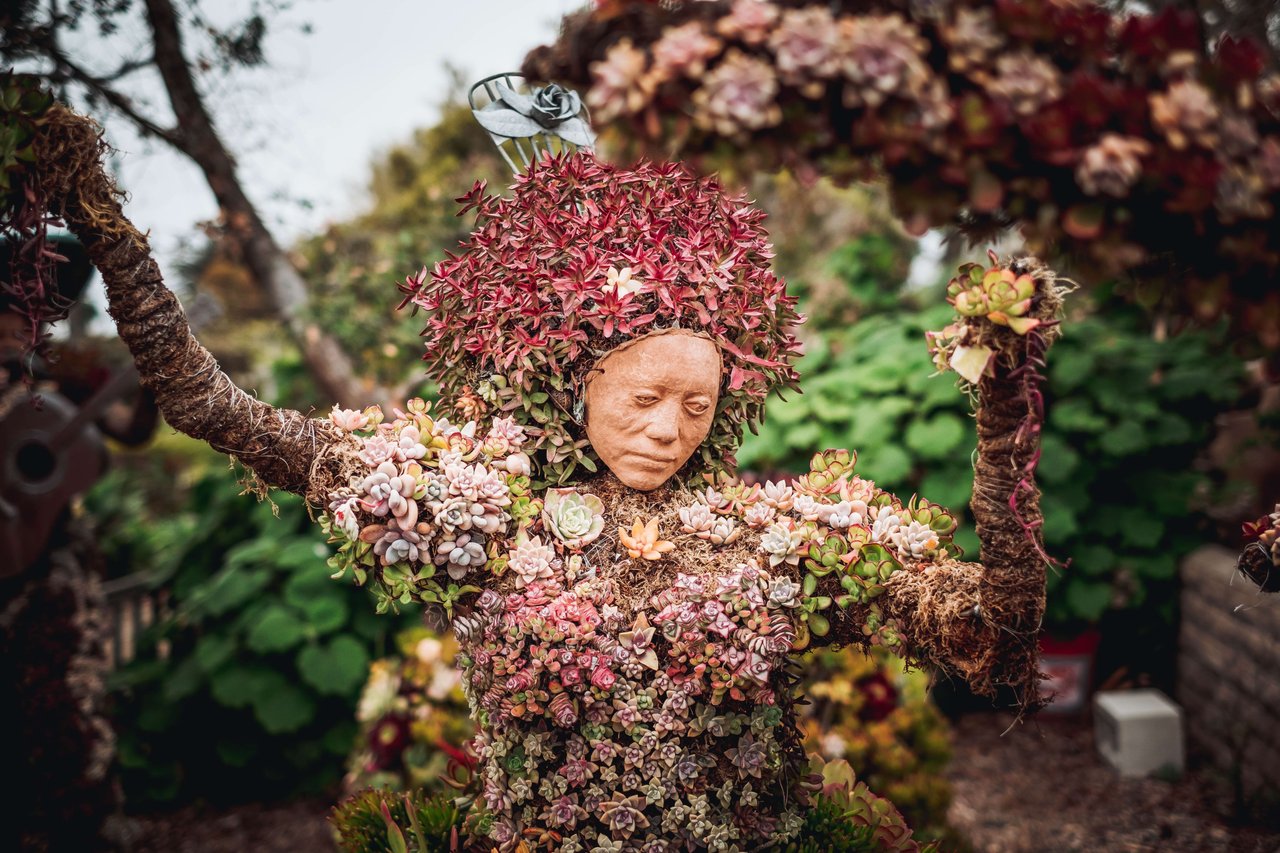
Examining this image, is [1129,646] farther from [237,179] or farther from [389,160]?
[389,160]

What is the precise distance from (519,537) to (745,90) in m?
1.13

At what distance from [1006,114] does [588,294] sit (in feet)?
3.22

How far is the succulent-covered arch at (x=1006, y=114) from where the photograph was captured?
947 mm

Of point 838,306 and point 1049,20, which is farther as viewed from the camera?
point 838,306

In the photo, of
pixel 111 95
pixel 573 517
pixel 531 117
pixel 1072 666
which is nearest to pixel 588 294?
pixel 573 517

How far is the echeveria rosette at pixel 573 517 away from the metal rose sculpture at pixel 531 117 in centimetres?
85

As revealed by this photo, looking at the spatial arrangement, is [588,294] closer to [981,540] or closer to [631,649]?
[631,649]

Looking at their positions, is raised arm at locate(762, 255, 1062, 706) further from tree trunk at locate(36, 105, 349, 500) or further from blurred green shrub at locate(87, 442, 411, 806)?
blurred green shrub at locate(87, 442, 411, 806)

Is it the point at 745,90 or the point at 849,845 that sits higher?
the point at 745,90

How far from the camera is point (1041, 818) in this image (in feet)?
12.0

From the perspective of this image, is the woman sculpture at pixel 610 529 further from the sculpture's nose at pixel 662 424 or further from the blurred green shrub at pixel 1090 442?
the blurred green shrub at pixel 1090 442

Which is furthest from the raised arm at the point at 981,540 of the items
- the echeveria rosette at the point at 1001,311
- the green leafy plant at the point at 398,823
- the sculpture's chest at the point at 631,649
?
the green leafy plant at the point at 398,823

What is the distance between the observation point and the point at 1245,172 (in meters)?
0.94

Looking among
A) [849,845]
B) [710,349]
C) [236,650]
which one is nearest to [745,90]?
[710,349]
